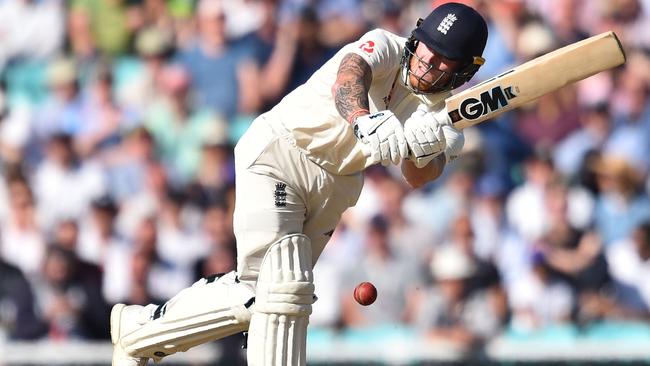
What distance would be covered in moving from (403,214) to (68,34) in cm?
320

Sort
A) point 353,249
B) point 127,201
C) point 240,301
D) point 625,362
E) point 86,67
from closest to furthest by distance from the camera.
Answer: point 240,301, point 625,362, point 353,249, point 127,201, point 86,67

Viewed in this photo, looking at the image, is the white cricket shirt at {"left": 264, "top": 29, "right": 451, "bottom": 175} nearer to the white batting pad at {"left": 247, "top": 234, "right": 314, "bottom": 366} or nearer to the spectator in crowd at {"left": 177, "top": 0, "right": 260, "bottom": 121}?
the white batting pad at {"left": 247, "top": 234, "right": 314, "bottom": 366}

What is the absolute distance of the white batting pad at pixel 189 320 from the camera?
504 centimetres

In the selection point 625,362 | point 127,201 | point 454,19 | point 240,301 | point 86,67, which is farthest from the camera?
point 86,67

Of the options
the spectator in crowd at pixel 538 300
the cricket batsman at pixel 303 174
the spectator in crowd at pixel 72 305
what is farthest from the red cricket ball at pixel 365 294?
the spectator in crowd at pixel 72 305

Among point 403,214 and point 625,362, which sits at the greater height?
point 403,214

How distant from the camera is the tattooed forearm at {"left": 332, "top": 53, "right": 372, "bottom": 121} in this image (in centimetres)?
454

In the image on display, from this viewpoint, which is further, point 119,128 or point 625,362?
point 119,128

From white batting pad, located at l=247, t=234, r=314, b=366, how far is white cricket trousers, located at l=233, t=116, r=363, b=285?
76mm

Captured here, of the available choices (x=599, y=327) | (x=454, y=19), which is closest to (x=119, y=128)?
(x=599, y=327)

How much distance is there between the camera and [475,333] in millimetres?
7383

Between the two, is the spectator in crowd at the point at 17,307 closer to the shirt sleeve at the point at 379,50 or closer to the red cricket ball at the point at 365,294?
the red cricket ball at the point at 365,294

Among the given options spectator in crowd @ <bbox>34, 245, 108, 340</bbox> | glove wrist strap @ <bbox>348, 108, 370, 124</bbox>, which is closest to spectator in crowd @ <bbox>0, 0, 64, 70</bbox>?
spectator in crowd @ <bbox>34, 245, 108, 340</bbox>

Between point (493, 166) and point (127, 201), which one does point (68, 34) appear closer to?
point (127, 201)
